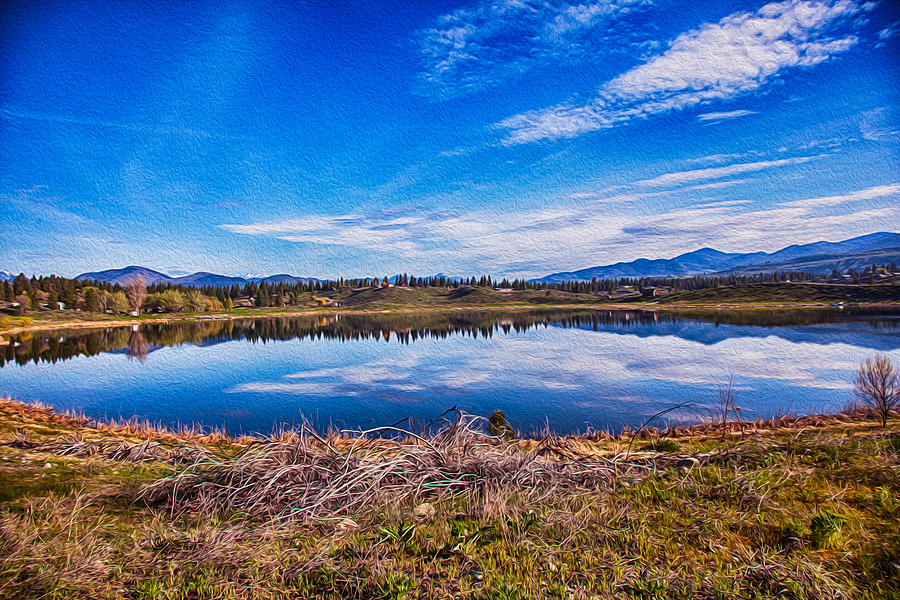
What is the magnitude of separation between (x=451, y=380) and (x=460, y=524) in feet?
56.0

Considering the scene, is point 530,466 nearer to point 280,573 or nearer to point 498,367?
point 280,573

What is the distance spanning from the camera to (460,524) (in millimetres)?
4031

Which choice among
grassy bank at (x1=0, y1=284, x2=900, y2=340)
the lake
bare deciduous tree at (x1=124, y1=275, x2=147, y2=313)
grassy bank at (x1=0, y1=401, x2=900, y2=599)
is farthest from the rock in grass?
bare deciduous tree at (x1=124, y1=275, x2=147, y2=313)

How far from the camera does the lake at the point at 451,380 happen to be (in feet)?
49.0

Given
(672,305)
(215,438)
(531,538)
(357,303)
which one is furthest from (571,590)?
(357,303)

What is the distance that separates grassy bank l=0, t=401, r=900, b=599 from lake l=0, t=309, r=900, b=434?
3453 mm

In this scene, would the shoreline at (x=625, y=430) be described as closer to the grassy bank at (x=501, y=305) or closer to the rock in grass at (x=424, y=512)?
the rock in grass at (x=424, y=512)

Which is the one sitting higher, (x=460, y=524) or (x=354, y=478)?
(x=354, y=478)

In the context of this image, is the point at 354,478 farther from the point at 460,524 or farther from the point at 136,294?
the point at 136,294

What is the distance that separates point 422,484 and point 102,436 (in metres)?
9.05

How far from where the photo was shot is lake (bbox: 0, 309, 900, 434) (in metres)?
14.9

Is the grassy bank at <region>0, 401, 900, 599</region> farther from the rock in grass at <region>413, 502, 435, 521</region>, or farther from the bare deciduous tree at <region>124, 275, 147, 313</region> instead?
the bare deciduous tree at <region>124, 275, 147, 313</region>

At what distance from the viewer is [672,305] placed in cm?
11325

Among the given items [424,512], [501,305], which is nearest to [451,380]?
[424,512]
